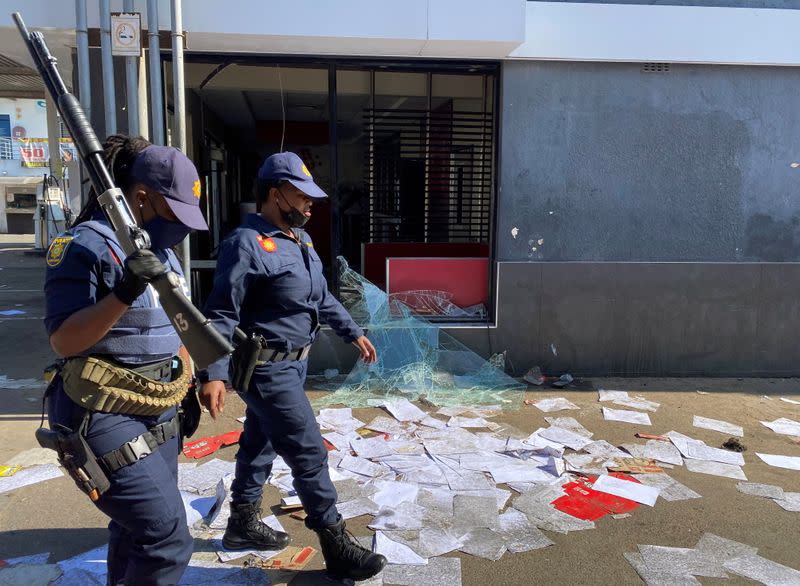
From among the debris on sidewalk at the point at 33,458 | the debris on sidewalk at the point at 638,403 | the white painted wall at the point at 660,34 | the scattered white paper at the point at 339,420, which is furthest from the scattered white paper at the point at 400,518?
the white painted wall at the point at 660,34

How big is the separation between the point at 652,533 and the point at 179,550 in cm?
259

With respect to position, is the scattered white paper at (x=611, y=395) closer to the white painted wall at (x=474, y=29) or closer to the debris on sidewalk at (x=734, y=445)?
the debris on sidewalk at (x=734, y=445)

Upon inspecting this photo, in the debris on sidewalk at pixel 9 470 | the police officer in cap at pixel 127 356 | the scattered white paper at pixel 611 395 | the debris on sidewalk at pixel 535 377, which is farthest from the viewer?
the debris on sidewalk at pixel 535 377

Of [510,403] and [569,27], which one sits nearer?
[510,403]

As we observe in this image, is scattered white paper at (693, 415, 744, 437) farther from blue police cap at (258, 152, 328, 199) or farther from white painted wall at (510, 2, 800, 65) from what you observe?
blue police cap at (258, 152, 328, 199)

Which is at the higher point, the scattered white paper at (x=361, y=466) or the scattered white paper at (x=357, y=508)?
the scattered white paper at (x=361, y=466)

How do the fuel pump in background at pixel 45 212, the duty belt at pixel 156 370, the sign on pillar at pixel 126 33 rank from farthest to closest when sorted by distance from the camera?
the fuel pump in background at pixel 45 212
the sign on pillar at pixel 126 33
the duty belt at pixel 156 370

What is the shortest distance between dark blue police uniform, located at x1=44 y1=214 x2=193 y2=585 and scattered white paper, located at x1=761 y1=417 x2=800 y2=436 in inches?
187

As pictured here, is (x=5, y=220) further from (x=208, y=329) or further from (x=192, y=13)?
(x=208, y=329)

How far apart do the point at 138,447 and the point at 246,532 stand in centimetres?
132

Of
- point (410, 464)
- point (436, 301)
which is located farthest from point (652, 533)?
point (436, 301)

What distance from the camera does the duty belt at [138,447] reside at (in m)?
1.95

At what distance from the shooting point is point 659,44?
5.91m

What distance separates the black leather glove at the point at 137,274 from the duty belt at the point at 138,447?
53cm
